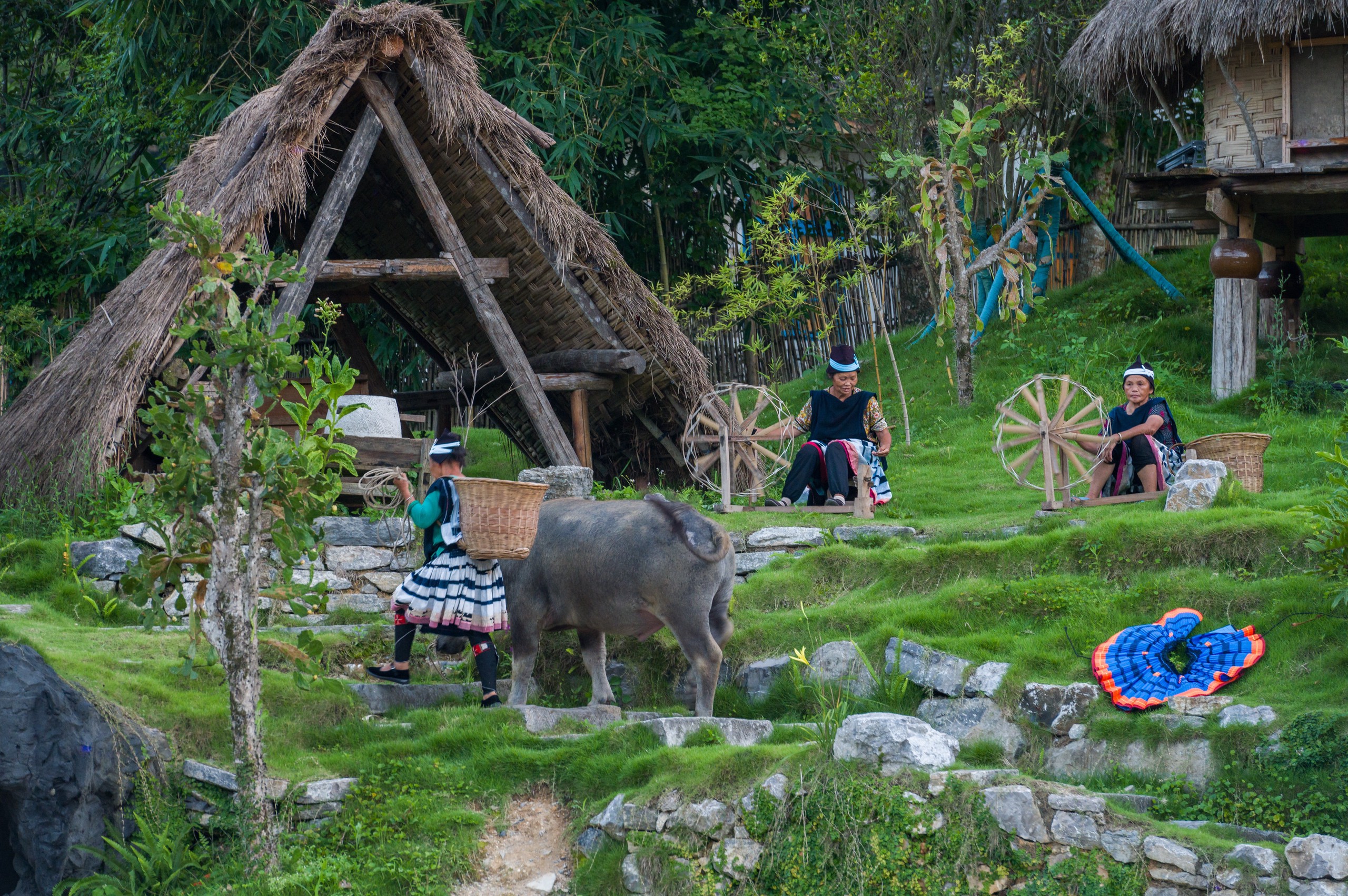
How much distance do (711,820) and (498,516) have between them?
77.6 inches

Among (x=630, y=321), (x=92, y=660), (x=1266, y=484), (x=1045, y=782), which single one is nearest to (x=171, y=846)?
(x=92, y=660)

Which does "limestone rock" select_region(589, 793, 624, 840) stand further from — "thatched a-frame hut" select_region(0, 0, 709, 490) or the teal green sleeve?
"thatched a-frame hut" select_region(0, 0, 709, 490)

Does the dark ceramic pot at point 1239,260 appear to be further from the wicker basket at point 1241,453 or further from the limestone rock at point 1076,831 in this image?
the limestone rock at point 1076,831

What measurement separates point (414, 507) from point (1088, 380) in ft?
27.9

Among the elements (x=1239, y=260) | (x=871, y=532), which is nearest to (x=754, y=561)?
(x=871, y=532)

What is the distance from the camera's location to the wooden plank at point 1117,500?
9430 mm

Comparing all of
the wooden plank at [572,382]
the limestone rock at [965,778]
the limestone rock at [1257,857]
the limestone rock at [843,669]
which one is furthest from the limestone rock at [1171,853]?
the wooden plank at [572,382]

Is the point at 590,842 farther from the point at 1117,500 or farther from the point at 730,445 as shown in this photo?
the point at 1117,500

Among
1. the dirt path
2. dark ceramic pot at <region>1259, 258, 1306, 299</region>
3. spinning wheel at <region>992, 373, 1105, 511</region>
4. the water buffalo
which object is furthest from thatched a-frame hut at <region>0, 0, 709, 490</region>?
dark ceramic pot at <region>1259, 258, 1306, 299</region>

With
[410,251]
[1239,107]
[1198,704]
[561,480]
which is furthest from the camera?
[1239,107]

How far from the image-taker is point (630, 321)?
11.4m

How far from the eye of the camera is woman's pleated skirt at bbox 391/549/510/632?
747 cm

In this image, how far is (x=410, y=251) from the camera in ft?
41.5

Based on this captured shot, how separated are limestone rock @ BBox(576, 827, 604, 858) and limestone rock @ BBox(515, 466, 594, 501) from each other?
3743mm
